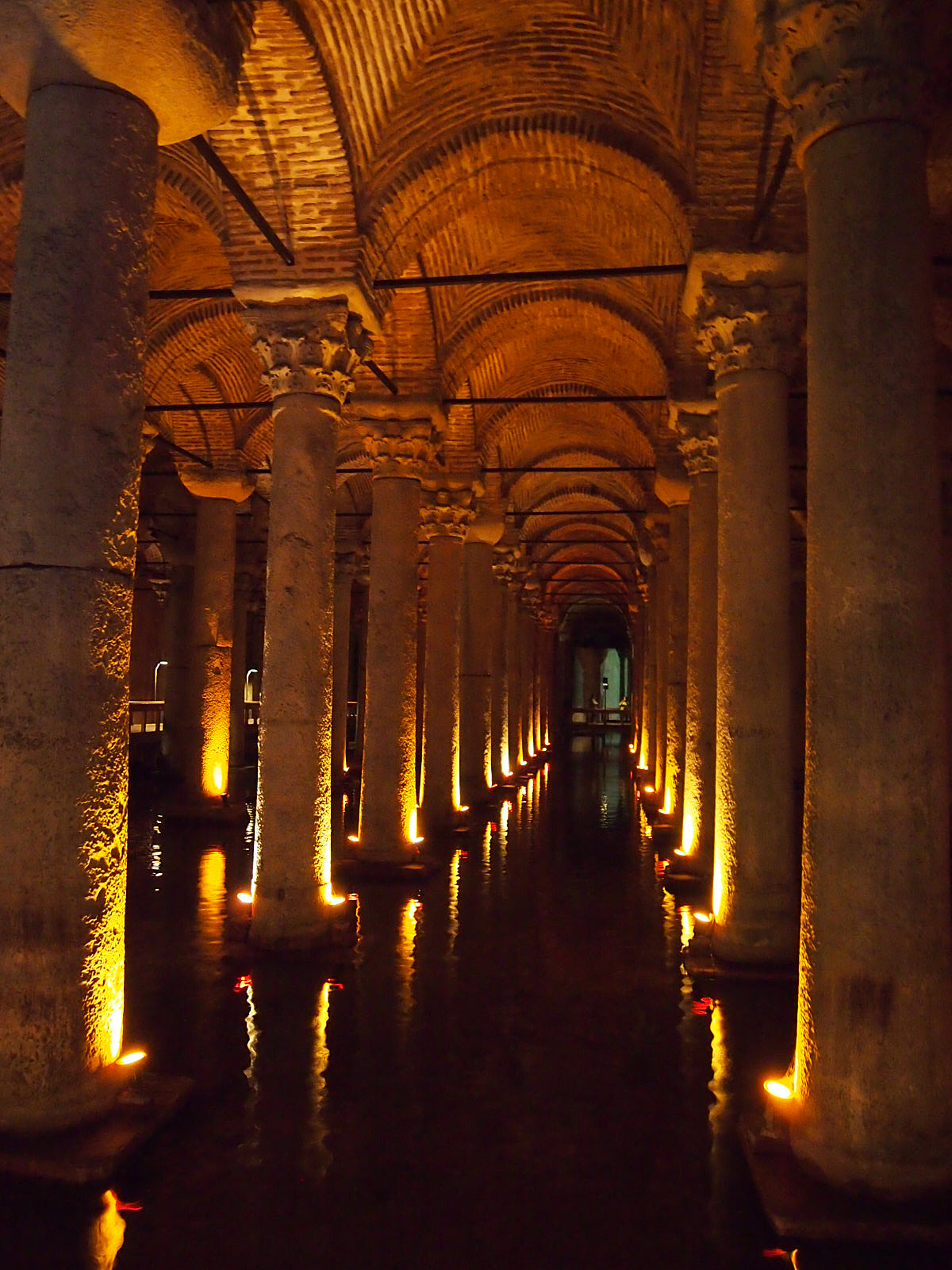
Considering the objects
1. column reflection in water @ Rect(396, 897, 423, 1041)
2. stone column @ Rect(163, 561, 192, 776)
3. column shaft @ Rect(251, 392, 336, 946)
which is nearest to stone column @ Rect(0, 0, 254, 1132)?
column reflection in water @ Rect(396, 897, 423, 1041)

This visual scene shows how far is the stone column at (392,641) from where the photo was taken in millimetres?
9438

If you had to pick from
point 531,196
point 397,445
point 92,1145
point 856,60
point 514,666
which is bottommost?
point 92,1145

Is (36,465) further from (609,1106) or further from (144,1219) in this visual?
(609,1106)

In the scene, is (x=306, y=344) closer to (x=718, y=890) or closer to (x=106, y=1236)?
(x=718, y=890)

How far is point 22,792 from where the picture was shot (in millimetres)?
3656

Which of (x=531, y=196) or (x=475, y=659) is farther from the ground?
(x=531, y=196)

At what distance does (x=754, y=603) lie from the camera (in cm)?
641

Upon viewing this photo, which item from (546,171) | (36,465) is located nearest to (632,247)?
(546,171)

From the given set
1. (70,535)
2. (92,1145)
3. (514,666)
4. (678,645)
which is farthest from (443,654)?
(514,666)

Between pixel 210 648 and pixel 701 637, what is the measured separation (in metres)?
7.23

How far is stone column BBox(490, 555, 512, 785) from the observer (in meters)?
18.0

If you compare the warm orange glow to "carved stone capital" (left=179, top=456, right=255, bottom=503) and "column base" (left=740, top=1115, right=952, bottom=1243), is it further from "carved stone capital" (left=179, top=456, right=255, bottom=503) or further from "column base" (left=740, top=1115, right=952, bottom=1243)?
"carved stone capital" (left=179, top=456, right=255, bottom=503)

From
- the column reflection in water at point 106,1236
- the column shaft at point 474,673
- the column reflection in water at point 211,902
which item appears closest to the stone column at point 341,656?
the column shaft at point 474,673

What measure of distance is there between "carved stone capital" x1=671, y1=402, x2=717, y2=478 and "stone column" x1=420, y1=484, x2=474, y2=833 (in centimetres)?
381
